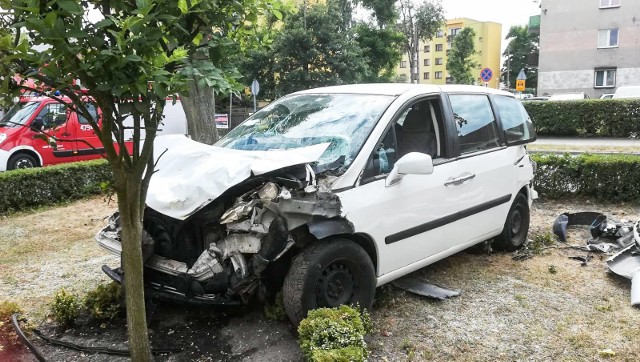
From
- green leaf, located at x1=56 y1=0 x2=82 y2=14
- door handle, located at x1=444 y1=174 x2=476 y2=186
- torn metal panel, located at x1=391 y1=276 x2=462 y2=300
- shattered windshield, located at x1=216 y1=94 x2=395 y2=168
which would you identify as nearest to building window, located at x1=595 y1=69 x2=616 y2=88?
door handle, located at x1=444 y1=174 x2=476 y2=186

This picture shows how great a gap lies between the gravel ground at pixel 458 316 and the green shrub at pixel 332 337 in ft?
1.51

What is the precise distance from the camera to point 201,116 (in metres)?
8.98

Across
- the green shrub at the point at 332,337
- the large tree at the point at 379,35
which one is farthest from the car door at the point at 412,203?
the large tree at the point at 379,35

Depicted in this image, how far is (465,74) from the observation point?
52406mm

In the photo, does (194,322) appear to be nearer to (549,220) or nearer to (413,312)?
(413,312)

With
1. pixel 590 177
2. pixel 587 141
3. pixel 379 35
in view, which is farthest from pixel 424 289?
pixel 379 35

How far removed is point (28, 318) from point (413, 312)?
3.08m

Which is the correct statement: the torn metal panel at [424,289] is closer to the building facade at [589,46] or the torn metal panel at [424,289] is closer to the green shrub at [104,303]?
the green shrub at [104,303]

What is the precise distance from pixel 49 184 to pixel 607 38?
127 feet

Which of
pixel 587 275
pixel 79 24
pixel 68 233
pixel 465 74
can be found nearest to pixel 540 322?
pixel 587 275

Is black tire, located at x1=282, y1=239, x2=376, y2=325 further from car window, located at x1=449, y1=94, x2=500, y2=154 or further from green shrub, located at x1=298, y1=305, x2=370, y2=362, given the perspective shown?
car window, located at x1=449, y1=94, x2=500, y2=154

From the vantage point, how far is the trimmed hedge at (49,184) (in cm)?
805

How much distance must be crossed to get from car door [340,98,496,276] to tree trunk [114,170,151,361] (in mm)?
1366

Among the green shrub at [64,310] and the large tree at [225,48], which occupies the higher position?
the large tree at [225,48]
